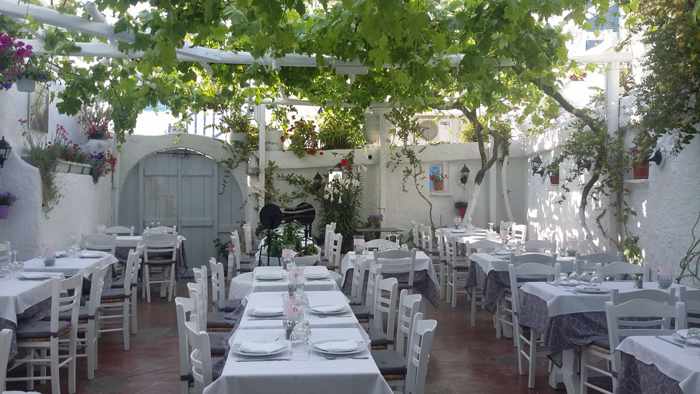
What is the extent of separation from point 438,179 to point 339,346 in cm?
1113

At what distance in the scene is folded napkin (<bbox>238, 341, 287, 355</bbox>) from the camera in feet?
12.3

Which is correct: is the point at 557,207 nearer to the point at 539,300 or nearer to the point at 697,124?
the point at 697,124

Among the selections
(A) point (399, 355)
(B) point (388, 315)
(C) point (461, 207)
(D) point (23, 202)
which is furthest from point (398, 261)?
(C) point (461, 207)

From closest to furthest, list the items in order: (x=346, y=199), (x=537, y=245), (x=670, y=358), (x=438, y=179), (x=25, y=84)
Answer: (x=670, y=358)
(x=25, y=84)
(x=537, y=245)
(x=346, y=199)
(x=438, y=179)

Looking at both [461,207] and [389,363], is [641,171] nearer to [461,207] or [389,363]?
[389,363]

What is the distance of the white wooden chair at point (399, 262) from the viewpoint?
25.3 ft

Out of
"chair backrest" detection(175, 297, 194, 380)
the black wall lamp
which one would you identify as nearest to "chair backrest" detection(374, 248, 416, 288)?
"chair backrest" detection(175, 297, 194, 380)

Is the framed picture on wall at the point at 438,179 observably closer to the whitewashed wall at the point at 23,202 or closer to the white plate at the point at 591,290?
the whitewashed wall at the point at 23,202

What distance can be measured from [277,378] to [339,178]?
37.1 ft

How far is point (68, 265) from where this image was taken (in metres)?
7.57

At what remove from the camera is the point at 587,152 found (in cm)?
910

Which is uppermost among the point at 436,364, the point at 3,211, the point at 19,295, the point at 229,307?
the point at 3,211

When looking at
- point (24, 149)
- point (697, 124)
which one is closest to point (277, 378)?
point (697, 124)

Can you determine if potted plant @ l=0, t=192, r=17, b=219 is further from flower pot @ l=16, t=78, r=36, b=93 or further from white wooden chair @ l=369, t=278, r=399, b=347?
white wooden chair @ l=369, t=278, r=399, b=347
